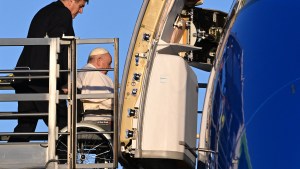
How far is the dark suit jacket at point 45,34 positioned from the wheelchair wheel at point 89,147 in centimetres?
62

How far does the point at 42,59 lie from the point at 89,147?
1104mm

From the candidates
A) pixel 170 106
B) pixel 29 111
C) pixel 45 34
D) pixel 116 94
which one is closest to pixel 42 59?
pixel 45 34

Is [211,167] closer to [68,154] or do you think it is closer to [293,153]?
[293,153]

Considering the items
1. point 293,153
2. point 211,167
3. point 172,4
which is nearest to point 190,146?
point 211,167

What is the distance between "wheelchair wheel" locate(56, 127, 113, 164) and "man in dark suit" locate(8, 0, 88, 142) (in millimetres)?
274

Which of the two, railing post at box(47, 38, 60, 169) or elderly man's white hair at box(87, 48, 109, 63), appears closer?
railing post at box(47, 38, 60, 169)

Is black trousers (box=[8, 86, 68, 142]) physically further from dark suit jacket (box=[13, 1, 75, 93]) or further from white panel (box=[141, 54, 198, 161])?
white panel (box=[141, 54, 198, 161])

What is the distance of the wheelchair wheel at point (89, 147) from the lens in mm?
13656

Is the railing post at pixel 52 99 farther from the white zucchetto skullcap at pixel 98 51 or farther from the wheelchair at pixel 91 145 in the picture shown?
the white zucchetto skullcap at pixel 98 51

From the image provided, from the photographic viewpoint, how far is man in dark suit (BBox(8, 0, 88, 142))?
1405 centimetres

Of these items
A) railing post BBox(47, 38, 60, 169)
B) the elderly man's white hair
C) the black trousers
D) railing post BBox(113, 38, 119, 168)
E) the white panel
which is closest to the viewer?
the white panel

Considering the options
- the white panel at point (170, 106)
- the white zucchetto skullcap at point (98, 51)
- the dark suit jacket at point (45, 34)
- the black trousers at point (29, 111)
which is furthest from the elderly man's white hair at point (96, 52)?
the white panel at point (170, 106)

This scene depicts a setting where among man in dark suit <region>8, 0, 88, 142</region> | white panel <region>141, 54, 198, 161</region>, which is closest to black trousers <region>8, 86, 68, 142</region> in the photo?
man in dark suit <region>8, 0, 88, 142</region>

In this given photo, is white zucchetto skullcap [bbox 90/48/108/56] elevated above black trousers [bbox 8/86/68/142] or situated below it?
above
